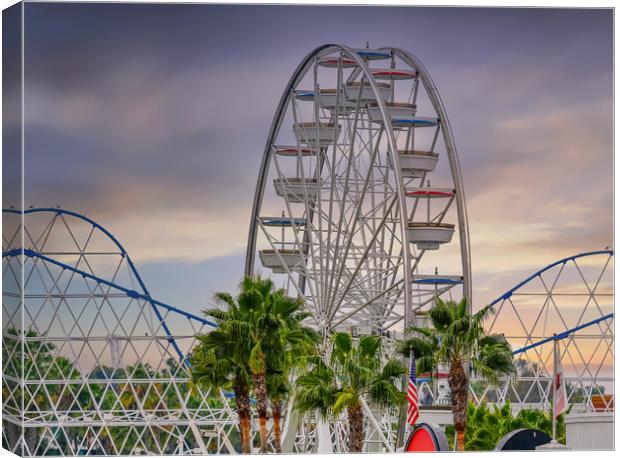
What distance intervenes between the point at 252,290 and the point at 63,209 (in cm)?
1256

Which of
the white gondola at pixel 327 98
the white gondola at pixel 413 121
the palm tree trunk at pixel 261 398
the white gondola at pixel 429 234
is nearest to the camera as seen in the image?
the palm tree trunk at pixel 261 398

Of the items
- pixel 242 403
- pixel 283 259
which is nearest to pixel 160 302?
pixel 283 259

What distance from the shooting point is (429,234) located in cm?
3878

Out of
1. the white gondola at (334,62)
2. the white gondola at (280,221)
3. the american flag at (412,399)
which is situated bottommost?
the american flag at (412,399)

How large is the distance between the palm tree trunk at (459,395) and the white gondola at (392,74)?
40.0 ft

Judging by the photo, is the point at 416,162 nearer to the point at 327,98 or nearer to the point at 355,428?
the point at 327,98

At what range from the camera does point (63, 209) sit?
4444 cm

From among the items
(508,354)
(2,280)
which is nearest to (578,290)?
(508,354)

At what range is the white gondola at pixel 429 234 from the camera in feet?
126

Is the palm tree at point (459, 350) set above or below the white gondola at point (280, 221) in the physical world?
below

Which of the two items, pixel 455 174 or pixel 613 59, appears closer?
pixel 613 59

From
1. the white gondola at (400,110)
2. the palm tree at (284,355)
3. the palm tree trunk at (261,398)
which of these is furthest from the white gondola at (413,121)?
the palm tree trunk at (261,398)

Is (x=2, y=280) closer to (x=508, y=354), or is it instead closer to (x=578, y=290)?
(x=508, y=354)

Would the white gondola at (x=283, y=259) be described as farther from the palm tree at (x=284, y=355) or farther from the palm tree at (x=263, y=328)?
the palm tree at (x=263, y=328)
